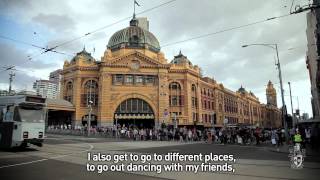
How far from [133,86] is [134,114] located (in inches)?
213

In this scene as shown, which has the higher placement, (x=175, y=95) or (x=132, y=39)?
(x=132, y=39)

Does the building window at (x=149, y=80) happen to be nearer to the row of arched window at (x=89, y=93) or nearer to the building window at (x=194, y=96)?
the row of arched window at (x=89, y=93)

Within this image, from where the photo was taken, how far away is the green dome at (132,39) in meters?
63.8

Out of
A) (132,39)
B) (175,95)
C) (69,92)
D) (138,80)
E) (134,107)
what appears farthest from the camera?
(132,39)

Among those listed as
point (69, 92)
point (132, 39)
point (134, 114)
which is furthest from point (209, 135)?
point (69, 92)

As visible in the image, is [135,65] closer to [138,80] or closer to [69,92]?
[138,80]

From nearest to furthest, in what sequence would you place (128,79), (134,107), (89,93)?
(134,107), (128,79), (89,93)

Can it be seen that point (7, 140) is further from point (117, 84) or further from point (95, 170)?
point (117, 84)

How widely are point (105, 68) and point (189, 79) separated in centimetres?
1789

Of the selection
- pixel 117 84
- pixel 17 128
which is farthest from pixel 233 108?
pixel 17 128

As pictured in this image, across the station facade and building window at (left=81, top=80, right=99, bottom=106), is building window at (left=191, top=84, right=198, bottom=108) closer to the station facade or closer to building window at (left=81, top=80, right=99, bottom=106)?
the station facade

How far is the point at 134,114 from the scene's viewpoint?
56.7m

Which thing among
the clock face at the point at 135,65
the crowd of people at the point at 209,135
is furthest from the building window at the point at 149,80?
the crowd of people at the point at 209,135

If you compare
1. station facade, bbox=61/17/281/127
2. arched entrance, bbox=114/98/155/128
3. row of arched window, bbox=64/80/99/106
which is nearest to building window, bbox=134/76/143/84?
station facade, bbox=61/17/281/127
